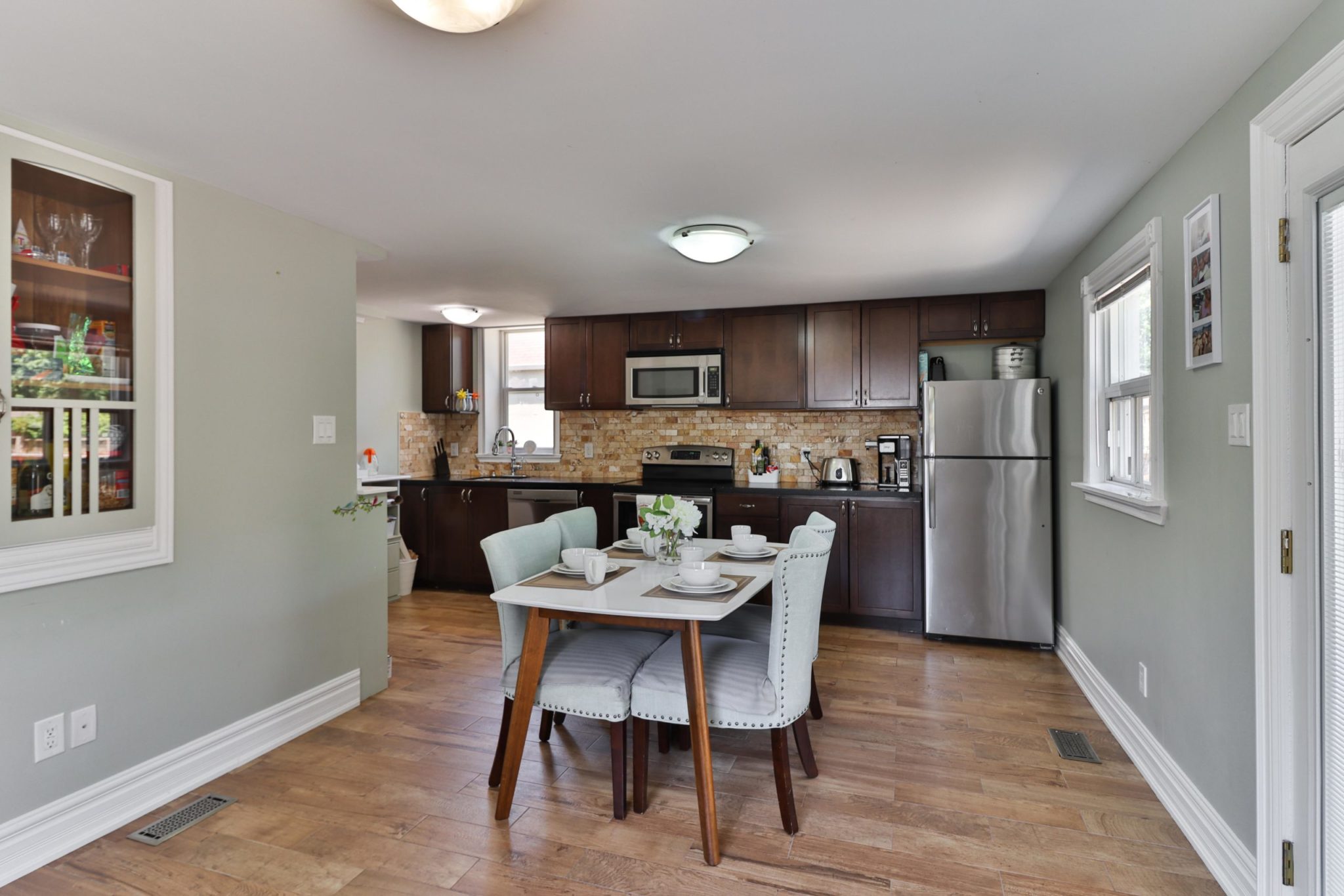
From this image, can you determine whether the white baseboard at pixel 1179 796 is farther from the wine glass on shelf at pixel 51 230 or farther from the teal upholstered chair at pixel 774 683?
the wine glass on shelf at pixel 51 230

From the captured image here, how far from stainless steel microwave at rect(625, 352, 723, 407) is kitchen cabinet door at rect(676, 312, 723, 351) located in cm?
8

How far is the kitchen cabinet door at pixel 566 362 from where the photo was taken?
213 inches

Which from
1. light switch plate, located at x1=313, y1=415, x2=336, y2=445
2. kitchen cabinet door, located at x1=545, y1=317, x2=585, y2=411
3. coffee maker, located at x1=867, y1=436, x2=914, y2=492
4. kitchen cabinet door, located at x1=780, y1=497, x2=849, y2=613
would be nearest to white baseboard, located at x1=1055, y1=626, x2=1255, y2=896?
kitchen cabinet door, located at x1=780, y1=497, x2=849, y2=613

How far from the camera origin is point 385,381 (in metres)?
5.64

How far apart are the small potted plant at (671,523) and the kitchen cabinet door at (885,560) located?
6.63 feet

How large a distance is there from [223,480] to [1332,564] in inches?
133

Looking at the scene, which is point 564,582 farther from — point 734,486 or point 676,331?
point 676,331

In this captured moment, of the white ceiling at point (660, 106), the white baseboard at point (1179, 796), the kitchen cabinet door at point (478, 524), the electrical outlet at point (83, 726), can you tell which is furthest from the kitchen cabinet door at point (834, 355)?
Answer: the electrical outlet at point (83, 726)

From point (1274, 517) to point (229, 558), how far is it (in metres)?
3.34

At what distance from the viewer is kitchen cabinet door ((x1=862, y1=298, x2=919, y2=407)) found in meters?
4.70

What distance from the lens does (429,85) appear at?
1.88 meters

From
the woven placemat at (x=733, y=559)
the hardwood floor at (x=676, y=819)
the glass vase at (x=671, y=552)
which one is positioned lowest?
the hardwood floor at (x=676, y=819)

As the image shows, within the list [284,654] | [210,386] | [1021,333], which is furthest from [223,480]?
[1021,333]

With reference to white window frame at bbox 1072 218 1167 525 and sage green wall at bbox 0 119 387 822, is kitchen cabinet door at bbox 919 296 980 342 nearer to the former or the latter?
white window frame at bbox 1072 218 1167 525
